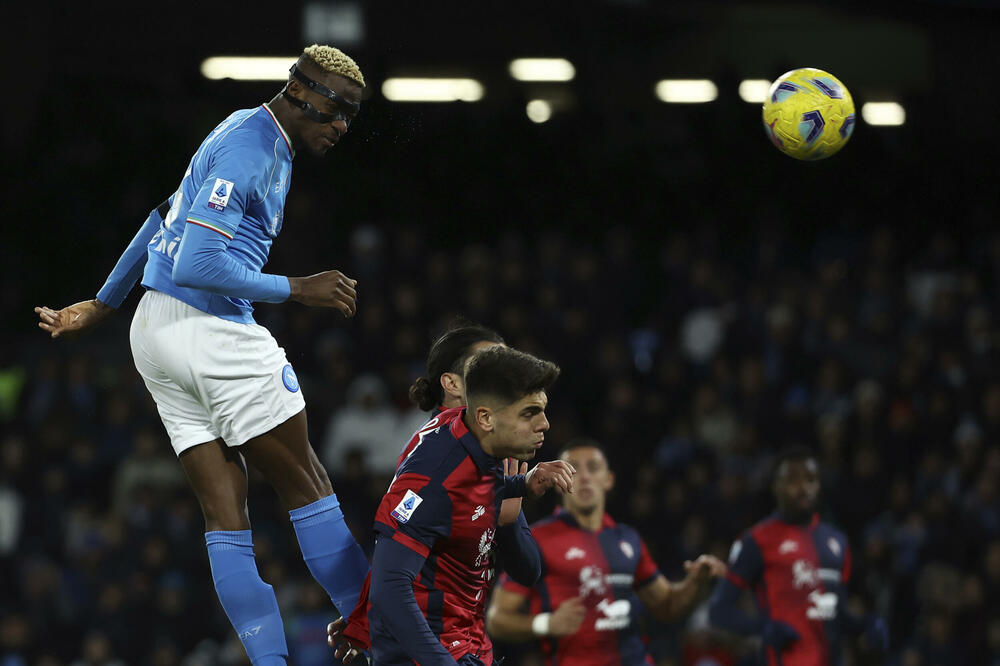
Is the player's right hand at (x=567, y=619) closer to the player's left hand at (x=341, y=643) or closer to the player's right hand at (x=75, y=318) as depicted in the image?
the player's left hand at (x=341, y=643)

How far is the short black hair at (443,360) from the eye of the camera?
4488 millimetres

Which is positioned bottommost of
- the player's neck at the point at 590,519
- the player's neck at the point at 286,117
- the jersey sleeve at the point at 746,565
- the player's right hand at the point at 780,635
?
the player's right hand at the point at 780,635

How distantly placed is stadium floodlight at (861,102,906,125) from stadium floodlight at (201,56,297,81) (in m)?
6.15

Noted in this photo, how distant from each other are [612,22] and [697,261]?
417 cm

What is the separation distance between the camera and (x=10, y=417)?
1083 cm

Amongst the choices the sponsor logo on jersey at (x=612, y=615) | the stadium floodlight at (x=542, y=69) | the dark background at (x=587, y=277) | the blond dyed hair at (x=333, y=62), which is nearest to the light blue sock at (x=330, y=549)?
the blond dyed hair at (x=333, y=62)

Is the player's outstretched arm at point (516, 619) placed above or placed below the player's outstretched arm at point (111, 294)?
below

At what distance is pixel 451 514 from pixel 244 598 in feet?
2.58

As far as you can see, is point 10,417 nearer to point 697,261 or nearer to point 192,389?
point 697,261

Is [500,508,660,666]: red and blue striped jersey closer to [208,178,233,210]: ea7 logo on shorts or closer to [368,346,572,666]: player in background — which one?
[368,346,572,666]: player in background

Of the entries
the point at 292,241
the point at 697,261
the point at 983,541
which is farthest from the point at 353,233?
the point at 983,541

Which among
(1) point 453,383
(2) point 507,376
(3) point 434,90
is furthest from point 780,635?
(3) point 434,90

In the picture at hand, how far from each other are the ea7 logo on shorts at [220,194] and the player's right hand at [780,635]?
4410 mm

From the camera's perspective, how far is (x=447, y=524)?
12.2 ft
